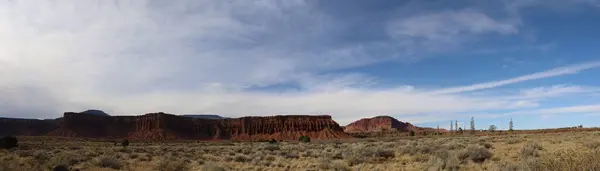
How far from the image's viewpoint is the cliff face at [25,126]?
15488 cm

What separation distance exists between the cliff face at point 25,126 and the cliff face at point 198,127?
19.2 meters

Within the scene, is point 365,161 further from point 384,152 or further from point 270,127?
point 270,127

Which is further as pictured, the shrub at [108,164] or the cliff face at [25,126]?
the cliff face at [25,126]

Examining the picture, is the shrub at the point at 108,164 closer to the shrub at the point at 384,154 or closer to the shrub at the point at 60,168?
the shrub at the point at 60,168

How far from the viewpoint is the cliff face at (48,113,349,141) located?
144 metres

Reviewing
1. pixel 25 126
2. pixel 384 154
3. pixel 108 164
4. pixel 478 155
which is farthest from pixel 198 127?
pixel 478 155

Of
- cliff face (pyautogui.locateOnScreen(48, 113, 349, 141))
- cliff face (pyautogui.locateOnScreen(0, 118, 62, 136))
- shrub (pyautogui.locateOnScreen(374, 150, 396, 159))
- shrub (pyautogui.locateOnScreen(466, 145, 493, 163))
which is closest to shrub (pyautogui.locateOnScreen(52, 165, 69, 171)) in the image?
shrub (pyautogui.locateOnScreen(374, 150, 396, 159))

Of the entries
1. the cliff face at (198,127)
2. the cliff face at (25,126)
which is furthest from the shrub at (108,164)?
the cliff face at (25,126)

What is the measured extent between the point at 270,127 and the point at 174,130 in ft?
118

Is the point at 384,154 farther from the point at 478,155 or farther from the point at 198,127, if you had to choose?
the point at 198,127

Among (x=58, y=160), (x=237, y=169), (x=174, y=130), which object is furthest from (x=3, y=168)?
(x=174, y=130)

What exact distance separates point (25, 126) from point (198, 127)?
231 ft

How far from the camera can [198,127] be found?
513ft

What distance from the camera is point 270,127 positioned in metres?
156
